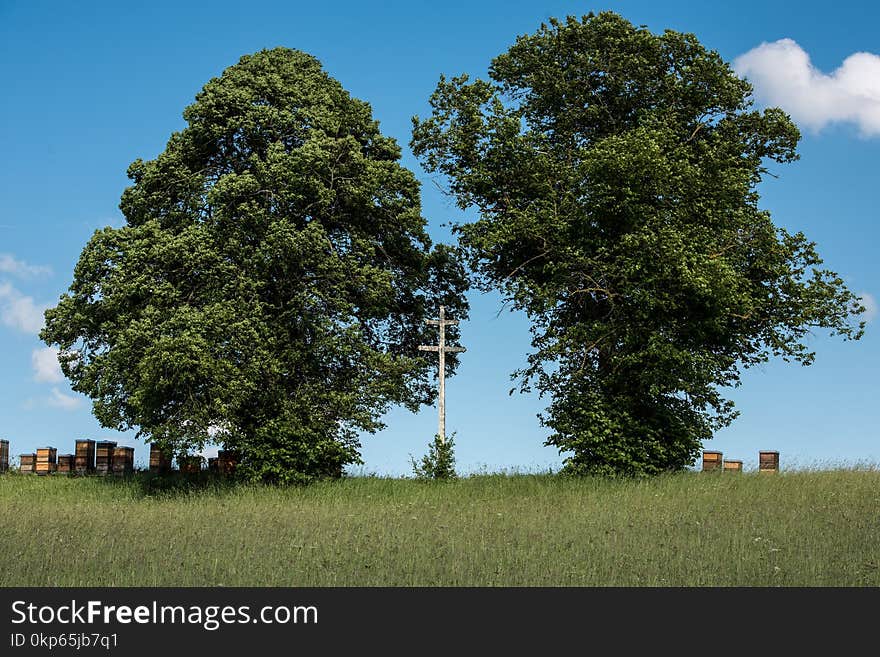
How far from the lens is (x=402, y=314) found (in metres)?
34.4

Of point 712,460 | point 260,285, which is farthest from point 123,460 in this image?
point 712,460

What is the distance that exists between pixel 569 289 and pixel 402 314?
6573mm

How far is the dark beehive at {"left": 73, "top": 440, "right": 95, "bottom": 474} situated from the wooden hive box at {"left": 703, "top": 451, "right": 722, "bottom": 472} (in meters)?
24.3

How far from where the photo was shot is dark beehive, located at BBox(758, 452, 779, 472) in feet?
112

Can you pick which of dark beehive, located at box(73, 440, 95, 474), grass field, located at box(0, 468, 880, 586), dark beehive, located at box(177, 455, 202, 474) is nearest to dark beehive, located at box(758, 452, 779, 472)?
grass field, located at box(0, 468, 880, 586)

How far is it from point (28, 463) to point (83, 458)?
110 inches

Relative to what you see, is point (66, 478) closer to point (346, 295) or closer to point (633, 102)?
point (346, 295)

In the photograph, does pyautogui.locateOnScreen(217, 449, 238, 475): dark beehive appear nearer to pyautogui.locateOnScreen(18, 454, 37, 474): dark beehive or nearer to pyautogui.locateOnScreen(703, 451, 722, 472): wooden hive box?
pyautogui.locateOnScreen(18, 454, 37, 474): dark beehive

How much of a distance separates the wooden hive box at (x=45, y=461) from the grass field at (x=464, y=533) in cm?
504

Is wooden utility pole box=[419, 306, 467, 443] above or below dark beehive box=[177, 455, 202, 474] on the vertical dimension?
above

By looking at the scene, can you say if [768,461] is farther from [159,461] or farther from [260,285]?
[159,461]

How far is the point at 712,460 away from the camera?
33438 mm

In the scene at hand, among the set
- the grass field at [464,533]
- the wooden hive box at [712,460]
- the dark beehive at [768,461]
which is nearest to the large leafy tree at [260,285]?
the grass field at [464,533]

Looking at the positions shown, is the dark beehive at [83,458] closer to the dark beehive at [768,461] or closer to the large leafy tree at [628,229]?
the large leafy tree at [628,229]
